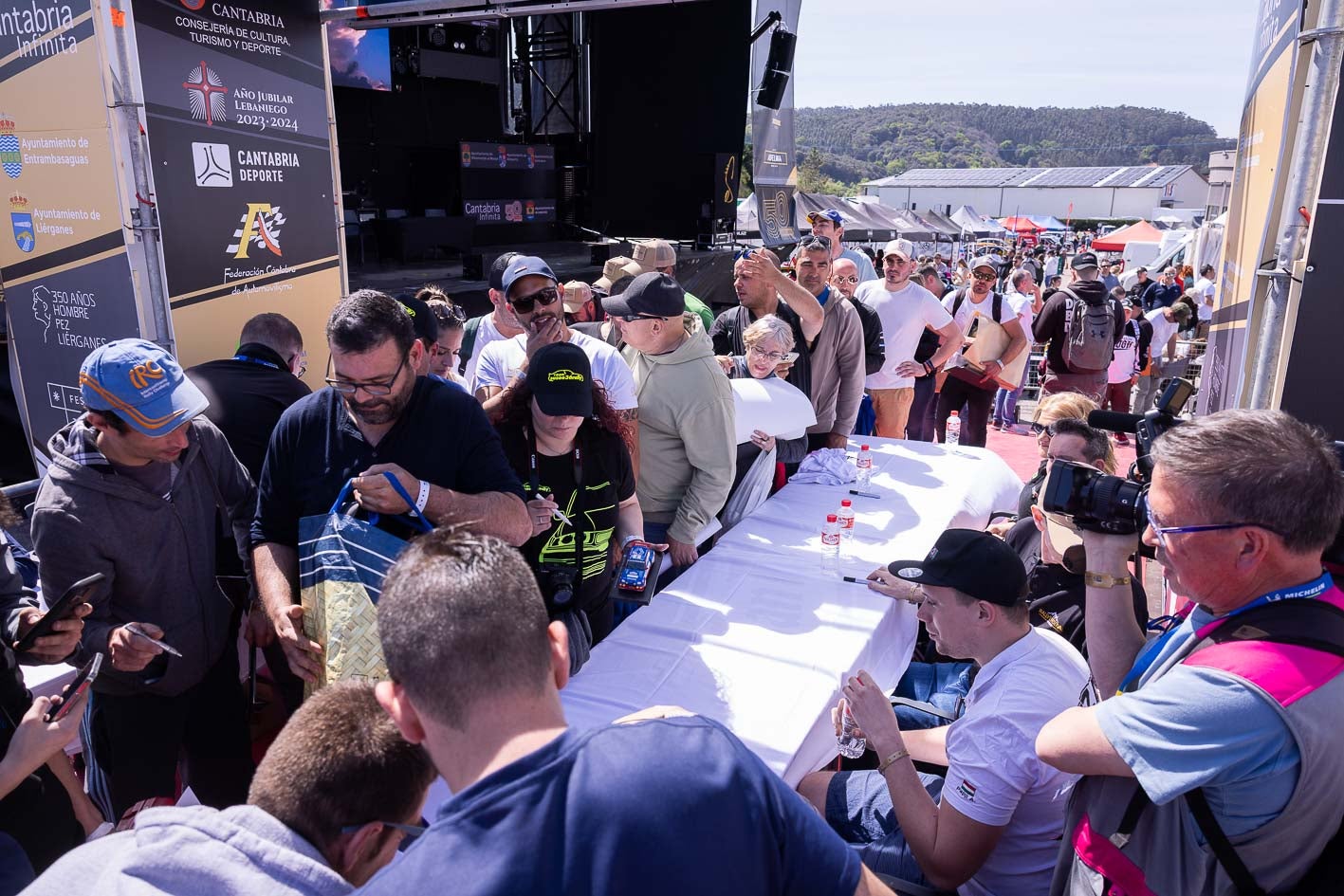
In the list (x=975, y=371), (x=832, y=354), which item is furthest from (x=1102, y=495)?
(x=975, y=371)

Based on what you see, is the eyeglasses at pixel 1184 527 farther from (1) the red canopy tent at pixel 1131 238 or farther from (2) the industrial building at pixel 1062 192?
(2) the industrial building at pixel 1062 192

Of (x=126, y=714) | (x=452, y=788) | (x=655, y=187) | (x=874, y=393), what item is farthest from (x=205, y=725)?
(x=655, y=187)

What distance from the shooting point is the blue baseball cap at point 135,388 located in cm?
195

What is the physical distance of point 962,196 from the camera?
66.7 m

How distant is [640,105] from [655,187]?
1.30 m

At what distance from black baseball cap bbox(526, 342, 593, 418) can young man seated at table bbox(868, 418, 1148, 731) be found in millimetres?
1031

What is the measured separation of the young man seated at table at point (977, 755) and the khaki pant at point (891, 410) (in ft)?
11.5

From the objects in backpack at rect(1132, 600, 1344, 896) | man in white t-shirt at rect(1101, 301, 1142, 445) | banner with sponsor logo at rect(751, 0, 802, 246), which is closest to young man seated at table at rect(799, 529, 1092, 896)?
backpack at rect(1132, 600, 1344, 896)

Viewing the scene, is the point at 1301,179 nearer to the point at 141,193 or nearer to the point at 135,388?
the point at 135,388

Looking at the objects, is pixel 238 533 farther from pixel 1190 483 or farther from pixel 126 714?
pixel 1190 483

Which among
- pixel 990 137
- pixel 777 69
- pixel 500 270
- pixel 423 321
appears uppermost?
pixel 990 137

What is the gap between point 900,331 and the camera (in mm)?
5320

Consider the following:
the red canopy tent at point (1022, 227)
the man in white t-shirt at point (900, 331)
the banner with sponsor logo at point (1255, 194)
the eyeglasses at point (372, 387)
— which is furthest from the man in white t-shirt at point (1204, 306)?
the red canopy tent at point (1022, 227)

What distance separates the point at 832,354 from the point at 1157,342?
19.6ft
